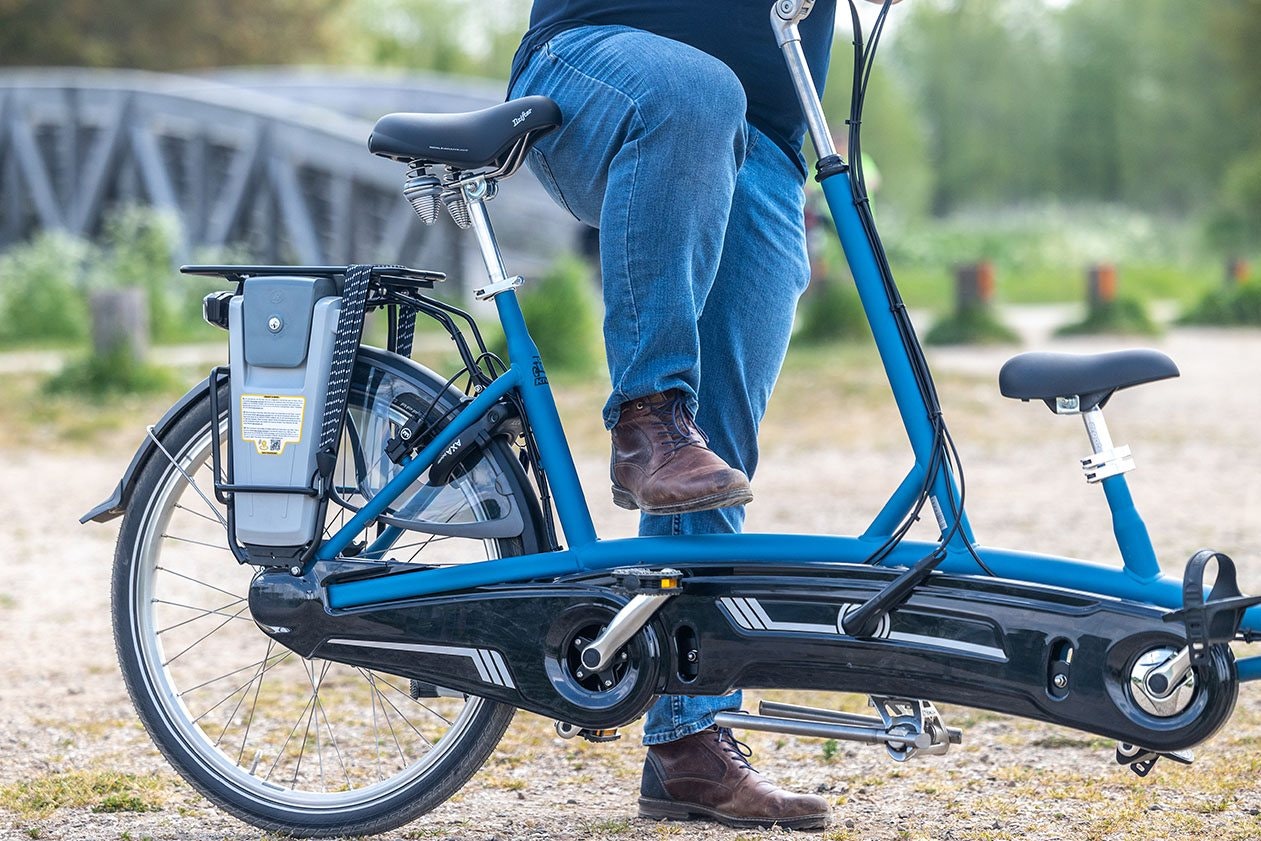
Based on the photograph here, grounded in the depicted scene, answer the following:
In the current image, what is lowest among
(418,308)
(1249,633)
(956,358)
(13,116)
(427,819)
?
(427,819)

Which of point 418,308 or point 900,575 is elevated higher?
point 418,308

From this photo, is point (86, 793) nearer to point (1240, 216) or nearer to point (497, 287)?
point (497, 287)

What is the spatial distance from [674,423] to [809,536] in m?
0.29

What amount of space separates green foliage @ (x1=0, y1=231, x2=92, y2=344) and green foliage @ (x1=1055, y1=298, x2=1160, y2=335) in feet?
29.4

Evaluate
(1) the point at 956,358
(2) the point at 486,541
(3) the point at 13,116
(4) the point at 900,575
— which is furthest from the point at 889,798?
(3) the point at 13,116

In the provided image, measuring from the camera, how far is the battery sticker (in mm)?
2742

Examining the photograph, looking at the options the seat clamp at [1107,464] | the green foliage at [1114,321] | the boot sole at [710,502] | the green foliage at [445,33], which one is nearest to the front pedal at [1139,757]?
the seat clamp at [1107,464]

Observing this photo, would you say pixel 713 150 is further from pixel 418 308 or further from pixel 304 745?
pixel 304 745

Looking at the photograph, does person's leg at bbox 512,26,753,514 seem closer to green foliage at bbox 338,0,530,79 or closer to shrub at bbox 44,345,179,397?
shrub at bbox 44,345,179,397

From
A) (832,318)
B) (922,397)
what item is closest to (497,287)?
(922,397)

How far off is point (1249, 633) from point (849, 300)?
383 inches

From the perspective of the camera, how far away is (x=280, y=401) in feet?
9.01

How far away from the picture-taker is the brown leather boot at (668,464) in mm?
2457

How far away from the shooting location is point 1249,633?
2.30 metres
